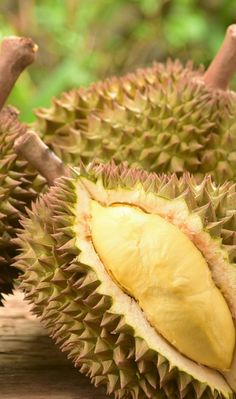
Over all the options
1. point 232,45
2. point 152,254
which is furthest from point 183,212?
point 232,45

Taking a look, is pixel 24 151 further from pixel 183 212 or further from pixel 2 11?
pixel 2 11

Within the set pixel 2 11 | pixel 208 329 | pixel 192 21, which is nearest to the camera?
pixel 208 329

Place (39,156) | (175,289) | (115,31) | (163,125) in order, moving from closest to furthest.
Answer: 1. (175,289)
2. (39,156)
3. (163,125)
4. (115,31)

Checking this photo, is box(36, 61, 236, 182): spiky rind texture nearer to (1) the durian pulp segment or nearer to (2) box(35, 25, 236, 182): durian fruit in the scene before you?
(2) box(35, 25, 236, 182): durian fruit

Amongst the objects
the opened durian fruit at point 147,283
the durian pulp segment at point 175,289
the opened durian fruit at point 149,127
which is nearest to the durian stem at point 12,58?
the opened durian fruit at point 149,127

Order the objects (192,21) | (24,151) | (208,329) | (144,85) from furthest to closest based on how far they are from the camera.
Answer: (192,21), (144,85), (24,151), (208,329)

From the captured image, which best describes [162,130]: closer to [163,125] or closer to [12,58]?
[163,125]

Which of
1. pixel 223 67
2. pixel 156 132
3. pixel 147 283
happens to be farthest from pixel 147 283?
pixel 223 67
